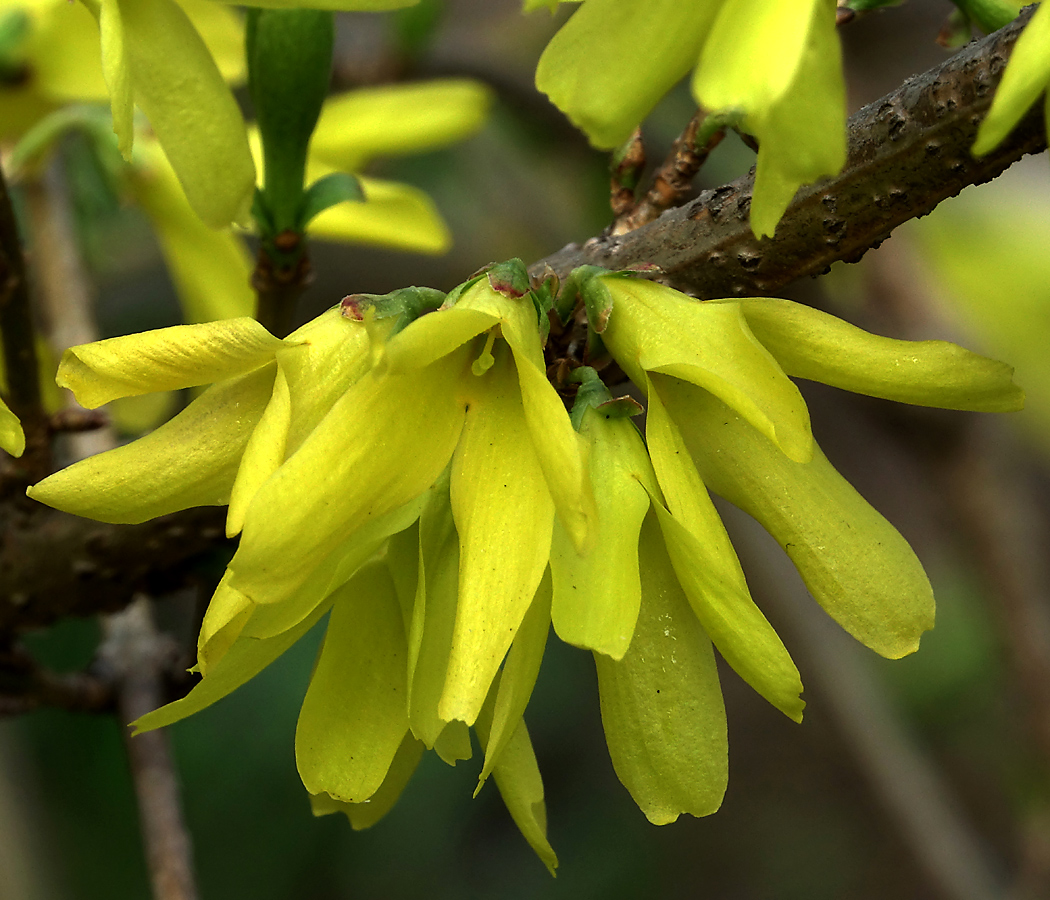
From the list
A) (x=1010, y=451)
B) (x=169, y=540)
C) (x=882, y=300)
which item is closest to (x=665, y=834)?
(x=1010, y=451)

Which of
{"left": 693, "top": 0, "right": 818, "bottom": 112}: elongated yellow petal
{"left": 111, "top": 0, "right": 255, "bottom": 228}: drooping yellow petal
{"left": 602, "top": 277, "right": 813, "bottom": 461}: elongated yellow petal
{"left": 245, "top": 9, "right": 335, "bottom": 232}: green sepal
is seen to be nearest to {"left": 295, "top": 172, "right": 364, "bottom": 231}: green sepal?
{"left": 245, "top": 9, "right": 335, "bottom": 232}: green sepal

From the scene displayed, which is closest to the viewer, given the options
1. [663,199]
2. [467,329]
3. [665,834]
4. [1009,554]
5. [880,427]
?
[467,329]

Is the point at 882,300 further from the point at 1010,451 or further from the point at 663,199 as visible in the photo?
the point at 663,199

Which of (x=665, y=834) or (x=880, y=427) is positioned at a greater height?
(x=880, y=427)

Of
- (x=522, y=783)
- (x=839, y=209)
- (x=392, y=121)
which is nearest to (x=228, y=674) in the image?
(x=522, y=783)

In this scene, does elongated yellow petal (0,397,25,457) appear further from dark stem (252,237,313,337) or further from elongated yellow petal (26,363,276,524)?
dark stem (252,237,313,337)

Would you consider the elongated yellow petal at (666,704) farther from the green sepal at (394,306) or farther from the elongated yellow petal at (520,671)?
the green sepal at (394,306)

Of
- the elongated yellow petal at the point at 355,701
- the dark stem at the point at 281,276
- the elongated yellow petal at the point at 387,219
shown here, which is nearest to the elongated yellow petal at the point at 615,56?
the elongated yellow petal at the point at 355,701
